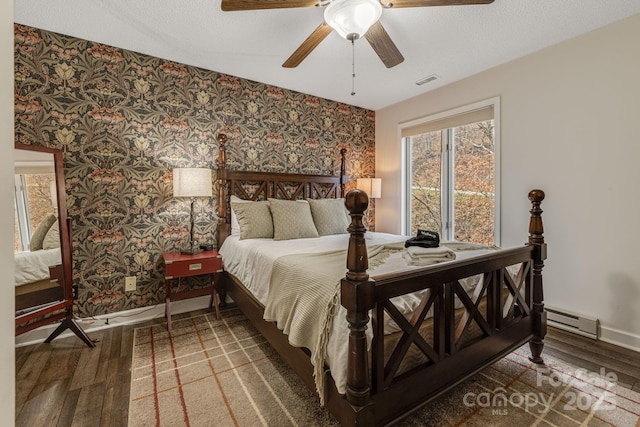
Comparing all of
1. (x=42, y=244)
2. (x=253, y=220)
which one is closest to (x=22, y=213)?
(x=42, y=244)

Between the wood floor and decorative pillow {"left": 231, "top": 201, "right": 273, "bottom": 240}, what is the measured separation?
135cm

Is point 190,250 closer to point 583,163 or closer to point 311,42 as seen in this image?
point 311,42

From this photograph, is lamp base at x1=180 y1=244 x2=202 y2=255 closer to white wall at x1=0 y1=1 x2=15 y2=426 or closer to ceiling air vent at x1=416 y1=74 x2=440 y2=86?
white wall at x1=0 y1=1 x2=15 y2=426

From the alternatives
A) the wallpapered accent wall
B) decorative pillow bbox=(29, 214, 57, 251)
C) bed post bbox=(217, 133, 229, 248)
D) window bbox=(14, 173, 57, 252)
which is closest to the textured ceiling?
the wallpapered accent wall

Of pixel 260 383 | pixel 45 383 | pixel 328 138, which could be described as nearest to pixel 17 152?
pixel 45 383

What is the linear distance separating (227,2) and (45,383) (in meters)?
2.61

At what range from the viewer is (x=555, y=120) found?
271 centimetres

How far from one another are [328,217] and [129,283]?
2132 millimetres

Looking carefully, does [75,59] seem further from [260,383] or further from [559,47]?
[559,47]

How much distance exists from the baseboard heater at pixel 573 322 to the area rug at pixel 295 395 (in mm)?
629

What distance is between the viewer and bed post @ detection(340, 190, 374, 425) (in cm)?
120

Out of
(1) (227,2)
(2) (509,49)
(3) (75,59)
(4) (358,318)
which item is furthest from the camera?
(2) (509,49)

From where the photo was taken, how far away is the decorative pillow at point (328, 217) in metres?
3.33

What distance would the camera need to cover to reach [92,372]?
200 centimetres
